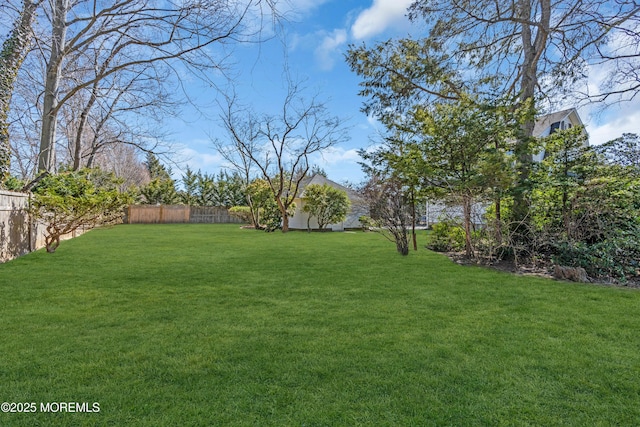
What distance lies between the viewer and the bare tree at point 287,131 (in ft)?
51.7

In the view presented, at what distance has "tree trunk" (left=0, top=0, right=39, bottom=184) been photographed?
6551 millimetres

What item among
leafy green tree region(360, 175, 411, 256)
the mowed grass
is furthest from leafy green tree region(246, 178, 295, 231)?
the mowed grass

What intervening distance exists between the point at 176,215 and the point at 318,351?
86.0 ft

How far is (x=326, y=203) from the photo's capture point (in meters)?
17.0

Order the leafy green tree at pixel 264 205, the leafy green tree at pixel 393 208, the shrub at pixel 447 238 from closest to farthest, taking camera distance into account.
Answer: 1. the leafy green tree at pixel 393 208
2. the shrub at pixel 447 238
3. the leafy green tree at pixel 264 205

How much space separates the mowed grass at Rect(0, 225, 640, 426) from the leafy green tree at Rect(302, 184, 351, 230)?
11963 mm

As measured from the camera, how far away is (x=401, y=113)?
9.35m

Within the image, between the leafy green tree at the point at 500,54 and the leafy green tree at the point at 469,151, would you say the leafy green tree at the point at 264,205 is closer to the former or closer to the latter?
the leafy green tree at the point at 500,54

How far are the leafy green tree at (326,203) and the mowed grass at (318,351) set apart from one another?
39.2 feet

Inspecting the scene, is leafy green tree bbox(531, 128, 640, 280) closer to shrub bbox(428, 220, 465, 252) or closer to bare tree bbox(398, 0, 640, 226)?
bare tree bbox(398, 0, 640, 226)

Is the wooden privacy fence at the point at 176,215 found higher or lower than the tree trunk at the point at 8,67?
lower

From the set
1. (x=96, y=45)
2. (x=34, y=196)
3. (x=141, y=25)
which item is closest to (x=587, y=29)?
(x=141, y=25)

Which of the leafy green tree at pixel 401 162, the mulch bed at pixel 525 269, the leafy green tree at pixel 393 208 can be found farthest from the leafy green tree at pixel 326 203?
the mulch bed at pixel 525 269

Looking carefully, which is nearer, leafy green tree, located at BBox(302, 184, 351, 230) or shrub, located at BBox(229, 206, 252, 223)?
leafy green tree, located at BBox(302, 184, 351, 230)
